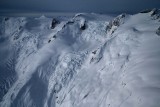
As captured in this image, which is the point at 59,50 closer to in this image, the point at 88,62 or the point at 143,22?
the point at 88,62

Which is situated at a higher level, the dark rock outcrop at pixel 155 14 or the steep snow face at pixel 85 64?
the dark rock outcrop at pixel 155 14

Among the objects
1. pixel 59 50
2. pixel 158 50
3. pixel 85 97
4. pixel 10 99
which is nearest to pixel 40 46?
pixel 59 50

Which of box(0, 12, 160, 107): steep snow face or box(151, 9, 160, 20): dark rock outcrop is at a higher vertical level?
box(151, 9, 160, 20): dark rock outcrop

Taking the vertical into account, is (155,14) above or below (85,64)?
above

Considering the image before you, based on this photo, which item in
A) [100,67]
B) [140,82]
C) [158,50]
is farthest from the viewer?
[100,67]

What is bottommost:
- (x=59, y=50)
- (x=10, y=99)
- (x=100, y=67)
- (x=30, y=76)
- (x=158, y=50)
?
(x=10, y=99)

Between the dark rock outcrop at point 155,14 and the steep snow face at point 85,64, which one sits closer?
the steep snow face at point 85,64

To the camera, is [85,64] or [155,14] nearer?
[155,14]

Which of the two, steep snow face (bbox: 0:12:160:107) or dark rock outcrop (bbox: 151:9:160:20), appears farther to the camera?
dark rock outcrop (bbox: 151:9:160:20)
